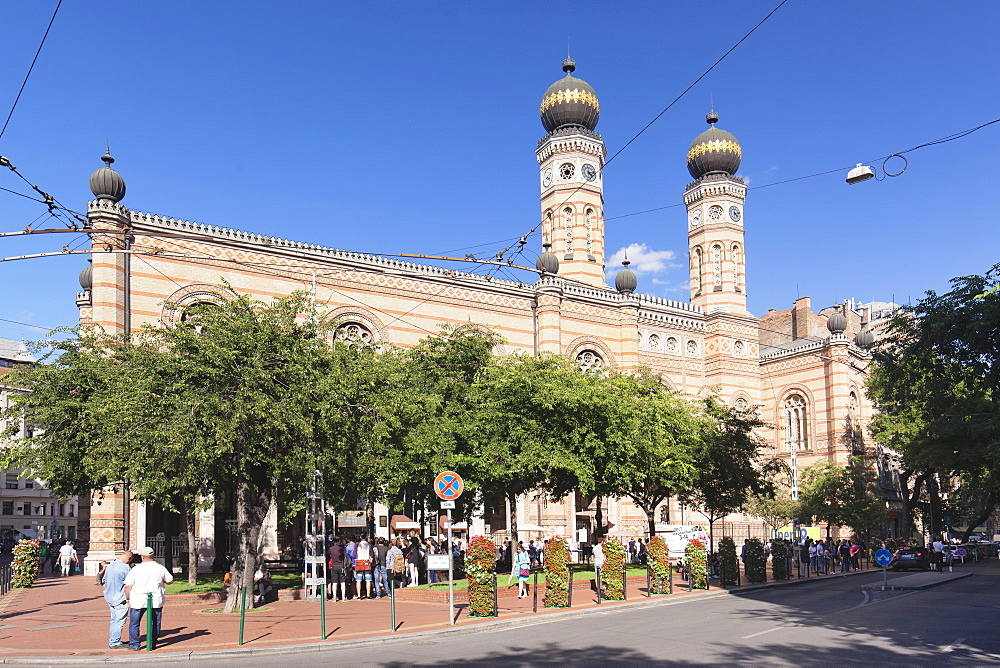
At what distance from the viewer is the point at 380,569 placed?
2034 centimetres

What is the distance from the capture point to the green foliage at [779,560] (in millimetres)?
26641

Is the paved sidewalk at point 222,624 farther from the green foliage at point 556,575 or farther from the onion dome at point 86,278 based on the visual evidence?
the onion dome at point 86,278

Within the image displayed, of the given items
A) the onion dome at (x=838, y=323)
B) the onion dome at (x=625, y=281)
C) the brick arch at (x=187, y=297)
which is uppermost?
the onion dome at (x=625, y=281)

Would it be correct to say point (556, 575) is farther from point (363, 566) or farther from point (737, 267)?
point (737, 267)

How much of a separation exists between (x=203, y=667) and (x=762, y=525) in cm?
4289

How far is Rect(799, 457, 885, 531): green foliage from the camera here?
41312 millimetres

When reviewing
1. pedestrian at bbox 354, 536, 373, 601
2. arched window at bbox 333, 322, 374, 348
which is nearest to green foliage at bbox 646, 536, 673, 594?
pedestrian at bbox 354, 536, 373, 601

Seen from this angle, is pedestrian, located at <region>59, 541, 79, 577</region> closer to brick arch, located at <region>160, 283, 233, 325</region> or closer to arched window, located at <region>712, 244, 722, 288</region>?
→ brick arch, located at <region>160, 283, 233, 325</region>

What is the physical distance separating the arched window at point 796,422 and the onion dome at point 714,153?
1435 cm

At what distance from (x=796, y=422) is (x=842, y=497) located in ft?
32.8

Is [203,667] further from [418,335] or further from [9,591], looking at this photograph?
[418,335]

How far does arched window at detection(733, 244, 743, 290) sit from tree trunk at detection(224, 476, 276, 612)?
3703cm

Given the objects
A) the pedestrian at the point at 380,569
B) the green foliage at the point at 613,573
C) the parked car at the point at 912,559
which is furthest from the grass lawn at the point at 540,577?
the parked car at the point at 912,559

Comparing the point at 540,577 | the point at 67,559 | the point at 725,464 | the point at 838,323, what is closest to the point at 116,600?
the point at 540,577
